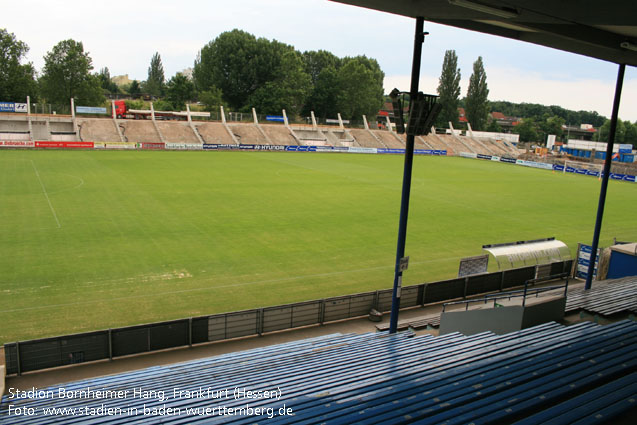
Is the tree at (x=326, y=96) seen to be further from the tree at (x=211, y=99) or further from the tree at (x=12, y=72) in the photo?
the tree at (x=12, y=72)

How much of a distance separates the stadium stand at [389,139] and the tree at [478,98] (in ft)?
77.5

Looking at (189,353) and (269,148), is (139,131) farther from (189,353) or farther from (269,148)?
(189,353)

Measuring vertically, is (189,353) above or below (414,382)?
below

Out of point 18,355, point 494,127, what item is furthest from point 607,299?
point 494,127

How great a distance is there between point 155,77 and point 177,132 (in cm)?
10976

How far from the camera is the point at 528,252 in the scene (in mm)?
18406

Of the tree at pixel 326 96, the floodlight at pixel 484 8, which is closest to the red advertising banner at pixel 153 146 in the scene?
the tree at pixel 326 96

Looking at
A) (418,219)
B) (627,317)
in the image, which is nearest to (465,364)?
(627,317)

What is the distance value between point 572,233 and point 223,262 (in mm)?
20237

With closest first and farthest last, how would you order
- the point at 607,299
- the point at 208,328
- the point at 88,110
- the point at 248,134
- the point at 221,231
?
the point at 208,328 → the point at 607,299 → the point at 221,231 → the point at 88,110 → the point at 248,134

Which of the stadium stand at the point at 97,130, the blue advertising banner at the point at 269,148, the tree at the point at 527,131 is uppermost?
the tree at the point at 527,131

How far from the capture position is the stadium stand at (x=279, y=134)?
7581cm

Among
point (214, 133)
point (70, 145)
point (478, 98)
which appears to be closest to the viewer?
point (70, 145)

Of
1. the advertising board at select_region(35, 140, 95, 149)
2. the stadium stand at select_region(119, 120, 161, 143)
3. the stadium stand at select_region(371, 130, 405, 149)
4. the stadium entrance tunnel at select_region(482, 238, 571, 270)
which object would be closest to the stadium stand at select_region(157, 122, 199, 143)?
the stadium stand at select_region(119, 120, 161, 143)
